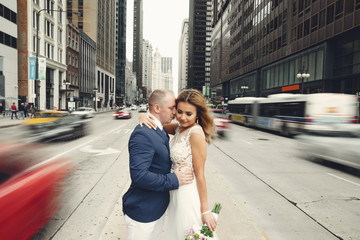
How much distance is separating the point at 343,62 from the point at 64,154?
30108mm

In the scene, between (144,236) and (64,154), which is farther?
(64,154)


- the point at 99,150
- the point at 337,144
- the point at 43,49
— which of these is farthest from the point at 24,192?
the point at 43,49

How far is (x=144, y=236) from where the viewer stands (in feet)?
7.32

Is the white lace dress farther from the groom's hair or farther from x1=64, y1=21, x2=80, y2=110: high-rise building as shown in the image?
x1=64, y1=21, x2=80, y2=110: high-rise building

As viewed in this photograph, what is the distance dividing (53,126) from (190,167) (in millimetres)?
12742

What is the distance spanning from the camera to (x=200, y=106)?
7.84 feet

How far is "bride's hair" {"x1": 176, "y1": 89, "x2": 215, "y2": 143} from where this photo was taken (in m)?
2.36

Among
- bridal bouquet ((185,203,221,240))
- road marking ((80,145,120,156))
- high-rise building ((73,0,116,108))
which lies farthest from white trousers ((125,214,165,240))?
high-rise building ((73,0,116,108))

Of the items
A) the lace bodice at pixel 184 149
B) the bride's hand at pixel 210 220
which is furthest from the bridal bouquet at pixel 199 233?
the lace bodice at pixel 184 149

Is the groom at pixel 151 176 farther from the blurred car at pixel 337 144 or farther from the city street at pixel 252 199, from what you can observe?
the blurred car at pixel 337 144

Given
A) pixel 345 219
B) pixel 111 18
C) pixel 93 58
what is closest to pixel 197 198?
pixel 345 219

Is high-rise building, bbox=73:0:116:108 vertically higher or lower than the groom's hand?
higher

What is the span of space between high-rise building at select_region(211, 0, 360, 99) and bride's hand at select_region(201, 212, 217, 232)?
28502mm

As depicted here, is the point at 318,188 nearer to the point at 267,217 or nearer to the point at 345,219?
the point at 345,219
